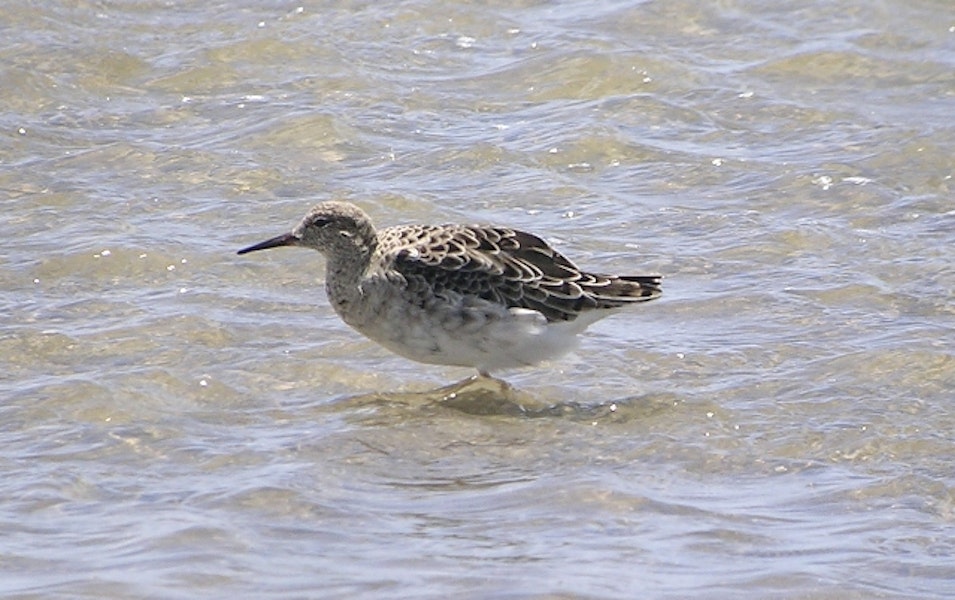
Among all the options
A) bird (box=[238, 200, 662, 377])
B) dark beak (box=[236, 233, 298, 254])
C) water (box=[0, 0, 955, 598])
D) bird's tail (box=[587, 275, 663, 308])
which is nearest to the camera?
water (box=[0, 0, 955, 598])

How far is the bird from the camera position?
28.9 ft

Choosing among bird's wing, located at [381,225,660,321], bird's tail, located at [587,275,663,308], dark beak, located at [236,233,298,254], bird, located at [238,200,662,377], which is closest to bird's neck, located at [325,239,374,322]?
bird, located at [238,200,662,377]

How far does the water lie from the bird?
279mm

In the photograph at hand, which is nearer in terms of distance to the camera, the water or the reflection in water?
the water

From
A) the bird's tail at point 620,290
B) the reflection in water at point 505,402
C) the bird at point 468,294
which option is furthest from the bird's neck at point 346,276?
the bird's tail at point 620,290

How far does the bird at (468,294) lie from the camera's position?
881 centimetres

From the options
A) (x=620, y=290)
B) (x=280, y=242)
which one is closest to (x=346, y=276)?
(x=280, y=242)

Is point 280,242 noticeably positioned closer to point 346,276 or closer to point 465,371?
point 346,276

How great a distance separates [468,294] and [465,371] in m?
0.69

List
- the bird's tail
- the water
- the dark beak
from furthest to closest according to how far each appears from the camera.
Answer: the dark beak → the bird's tail → the water

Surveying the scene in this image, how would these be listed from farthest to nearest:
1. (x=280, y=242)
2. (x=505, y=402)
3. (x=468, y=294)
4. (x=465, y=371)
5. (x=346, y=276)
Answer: (x=465, y=371), (x=280, y=242), (x=346, y=276), (x=505, y=402), (x=468, y=294)

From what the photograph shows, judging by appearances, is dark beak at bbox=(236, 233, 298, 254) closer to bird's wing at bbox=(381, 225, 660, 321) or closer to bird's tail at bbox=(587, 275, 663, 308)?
bird's wing at bbox=(381, 225, 660, 321)

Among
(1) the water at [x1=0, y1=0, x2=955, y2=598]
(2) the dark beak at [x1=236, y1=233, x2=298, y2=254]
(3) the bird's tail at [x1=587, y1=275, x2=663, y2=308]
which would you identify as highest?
(2) the dark beak at [x1=236, y1=233, x2=298, y2=254]

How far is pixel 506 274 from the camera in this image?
892 centimetres
